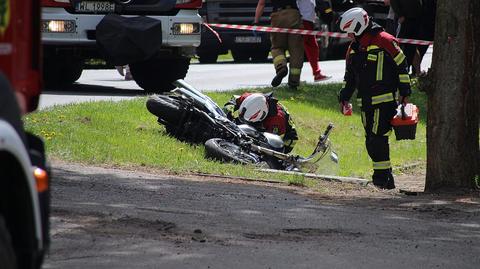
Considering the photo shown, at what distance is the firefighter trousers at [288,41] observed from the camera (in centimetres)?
1803

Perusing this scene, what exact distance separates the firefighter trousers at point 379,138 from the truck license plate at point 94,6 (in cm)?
506

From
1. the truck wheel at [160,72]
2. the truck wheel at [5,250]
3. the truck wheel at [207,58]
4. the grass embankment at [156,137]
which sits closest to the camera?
the truck wheel at [5,250]

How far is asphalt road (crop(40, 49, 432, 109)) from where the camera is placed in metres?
17.4

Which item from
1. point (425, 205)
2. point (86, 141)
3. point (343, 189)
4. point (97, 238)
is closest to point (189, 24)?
point (86, 141)

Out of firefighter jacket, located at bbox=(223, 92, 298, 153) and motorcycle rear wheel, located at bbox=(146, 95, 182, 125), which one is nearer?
motorcycle rear wheel, located at bbox=(146, 95, 182, 125)

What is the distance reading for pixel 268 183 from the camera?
11.1 meters

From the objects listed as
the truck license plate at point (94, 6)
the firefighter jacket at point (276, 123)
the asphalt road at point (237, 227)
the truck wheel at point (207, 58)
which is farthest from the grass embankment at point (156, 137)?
the truck wheel at point (207, 58)

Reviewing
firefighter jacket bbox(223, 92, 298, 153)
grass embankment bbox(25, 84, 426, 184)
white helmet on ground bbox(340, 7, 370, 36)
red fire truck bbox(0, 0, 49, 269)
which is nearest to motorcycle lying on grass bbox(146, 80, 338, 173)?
grass embankment bbox(25, 84, 426, 184)

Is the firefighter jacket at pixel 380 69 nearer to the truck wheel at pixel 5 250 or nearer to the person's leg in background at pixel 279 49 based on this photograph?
the person's leg in background at pixel 279 49

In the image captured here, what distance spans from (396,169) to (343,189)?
3.72 m

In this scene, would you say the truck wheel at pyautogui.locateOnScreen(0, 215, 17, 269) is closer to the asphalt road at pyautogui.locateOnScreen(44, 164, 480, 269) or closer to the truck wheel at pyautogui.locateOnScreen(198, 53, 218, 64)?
the asphalt road at pyautogui.locateOnScreen(44, 164, 480, 269)

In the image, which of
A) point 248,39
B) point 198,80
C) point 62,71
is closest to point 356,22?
point 62,71

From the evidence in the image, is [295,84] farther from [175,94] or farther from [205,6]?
[205,6]

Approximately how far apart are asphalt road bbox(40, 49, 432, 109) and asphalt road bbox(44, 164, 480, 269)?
5.45 m
